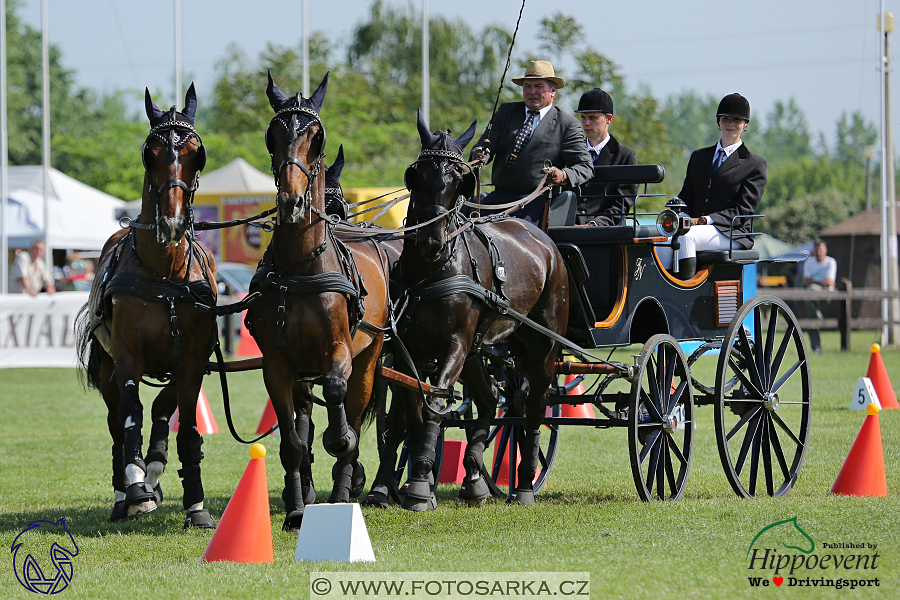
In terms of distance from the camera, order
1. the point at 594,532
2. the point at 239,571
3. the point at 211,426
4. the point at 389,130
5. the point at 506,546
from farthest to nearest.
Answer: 1. the point at 389,130
2. the point at 211,426
3. the point at 594,532
4. the point at 506,546
5. the point at 239,571

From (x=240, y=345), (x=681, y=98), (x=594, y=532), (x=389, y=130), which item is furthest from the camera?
(x=681, y=98)

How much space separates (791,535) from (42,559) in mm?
4020

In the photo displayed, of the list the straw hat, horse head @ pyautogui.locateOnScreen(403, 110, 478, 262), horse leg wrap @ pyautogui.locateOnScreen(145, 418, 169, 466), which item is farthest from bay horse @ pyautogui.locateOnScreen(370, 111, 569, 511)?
horse leg wrap @ pyautogui.locateOnScreen(145, 418, 169, 466)

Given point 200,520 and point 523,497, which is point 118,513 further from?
point 523,497

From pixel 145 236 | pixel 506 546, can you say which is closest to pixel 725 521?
pixel 506 546

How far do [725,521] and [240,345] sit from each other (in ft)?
46.1

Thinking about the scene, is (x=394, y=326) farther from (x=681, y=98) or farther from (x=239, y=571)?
(x=681, y=98)

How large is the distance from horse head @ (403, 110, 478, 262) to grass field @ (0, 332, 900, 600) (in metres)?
1.76

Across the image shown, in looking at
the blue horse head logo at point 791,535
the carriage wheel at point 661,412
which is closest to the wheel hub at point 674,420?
the carriage wheel at point 661,412

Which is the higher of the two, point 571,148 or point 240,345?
point 571,148

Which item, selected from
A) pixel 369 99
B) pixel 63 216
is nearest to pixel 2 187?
pixel 63 216

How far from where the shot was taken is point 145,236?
6629mm

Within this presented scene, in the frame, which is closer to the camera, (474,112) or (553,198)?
(553,198)

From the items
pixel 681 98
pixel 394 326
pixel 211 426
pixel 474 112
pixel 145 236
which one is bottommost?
pixel 211 426
